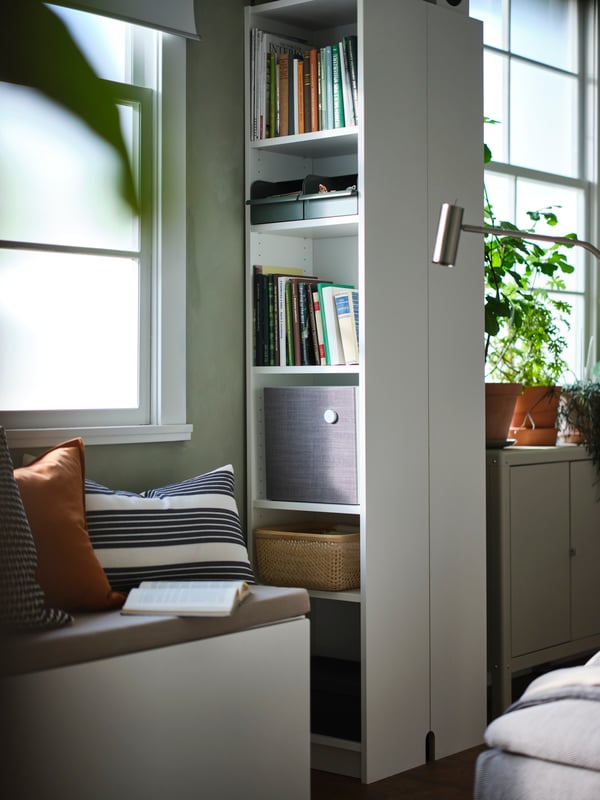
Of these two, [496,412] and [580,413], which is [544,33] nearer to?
[580,413]

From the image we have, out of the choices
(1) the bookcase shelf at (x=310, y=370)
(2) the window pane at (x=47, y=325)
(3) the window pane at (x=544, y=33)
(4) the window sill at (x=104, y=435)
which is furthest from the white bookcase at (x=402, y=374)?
(2) the window pane at (x=47, y=325)

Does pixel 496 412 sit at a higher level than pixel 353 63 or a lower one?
lower

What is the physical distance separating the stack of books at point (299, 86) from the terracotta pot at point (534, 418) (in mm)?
1397

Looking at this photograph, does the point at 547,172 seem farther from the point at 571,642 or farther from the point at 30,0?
the point at 30,0

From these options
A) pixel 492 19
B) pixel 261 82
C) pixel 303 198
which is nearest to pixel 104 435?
pixel 303 198

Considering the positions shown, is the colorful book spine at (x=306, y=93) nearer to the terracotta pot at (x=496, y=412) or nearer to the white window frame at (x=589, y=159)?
the terracotta pot at (x=496, y=412)

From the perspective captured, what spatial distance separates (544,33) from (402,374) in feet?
8.03

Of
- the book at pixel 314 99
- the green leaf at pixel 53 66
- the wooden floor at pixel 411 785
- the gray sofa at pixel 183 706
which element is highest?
the book at pixel 314 99

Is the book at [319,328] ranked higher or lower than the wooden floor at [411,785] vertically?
higher

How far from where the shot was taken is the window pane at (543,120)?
4.50 meters

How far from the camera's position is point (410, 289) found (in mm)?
3156

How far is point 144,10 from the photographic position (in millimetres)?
388

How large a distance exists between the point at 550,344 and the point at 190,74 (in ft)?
5.92

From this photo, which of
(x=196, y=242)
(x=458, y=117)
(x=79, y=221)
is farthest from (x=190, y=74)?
(x=79, y=221)
